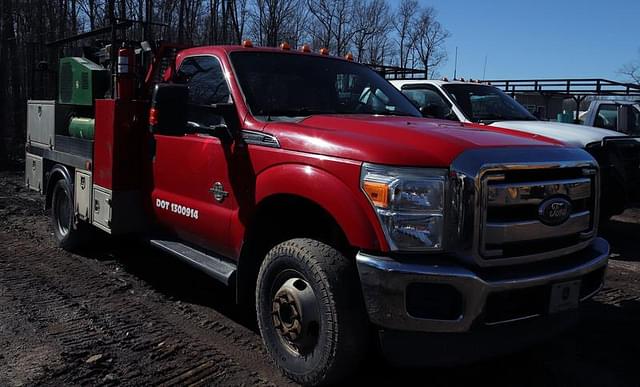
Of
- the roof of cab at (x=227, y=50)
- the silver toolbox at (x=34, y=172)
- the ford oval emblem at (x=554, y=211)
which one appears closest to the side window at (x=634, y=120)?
the roof of cab at (x=227, y=50)

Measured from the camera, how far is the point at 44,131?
7.15 m

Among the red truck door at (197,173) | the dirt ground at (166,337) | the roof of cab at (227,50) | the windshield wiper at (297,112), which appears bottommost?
the dirt ground at (166,337)

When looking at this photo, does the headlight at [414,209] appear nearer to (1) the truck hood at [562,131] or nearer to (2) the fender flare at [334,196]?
(2) the fender flare at [334,196]

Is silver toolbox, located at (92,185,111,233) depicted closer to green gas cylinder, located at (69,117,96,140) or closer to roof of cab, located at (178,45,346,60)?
green gas cylinder, located at (69,117,96,140)

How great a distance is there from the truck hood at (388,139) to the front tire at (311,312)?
583 mm

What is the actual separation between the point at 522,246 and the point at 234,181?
192cm

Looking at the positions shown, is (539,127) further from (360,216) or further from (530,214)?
(360,216)

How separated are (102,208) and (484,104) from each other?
17.9 ft

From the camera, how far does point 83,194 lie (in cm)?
601

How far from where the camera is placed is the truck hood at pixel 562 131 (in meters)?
7.34

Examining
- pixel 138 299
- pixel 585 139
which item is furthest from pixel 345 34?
pixel 138 299

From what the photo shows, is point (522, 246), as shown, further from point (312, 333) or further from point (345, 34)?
point (345, 34)

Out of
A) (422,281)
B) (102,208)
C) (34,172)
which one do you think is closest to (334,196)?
(422,281)

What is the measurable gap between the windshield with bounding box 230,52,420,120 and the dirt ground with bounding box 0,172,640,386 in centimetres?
168
